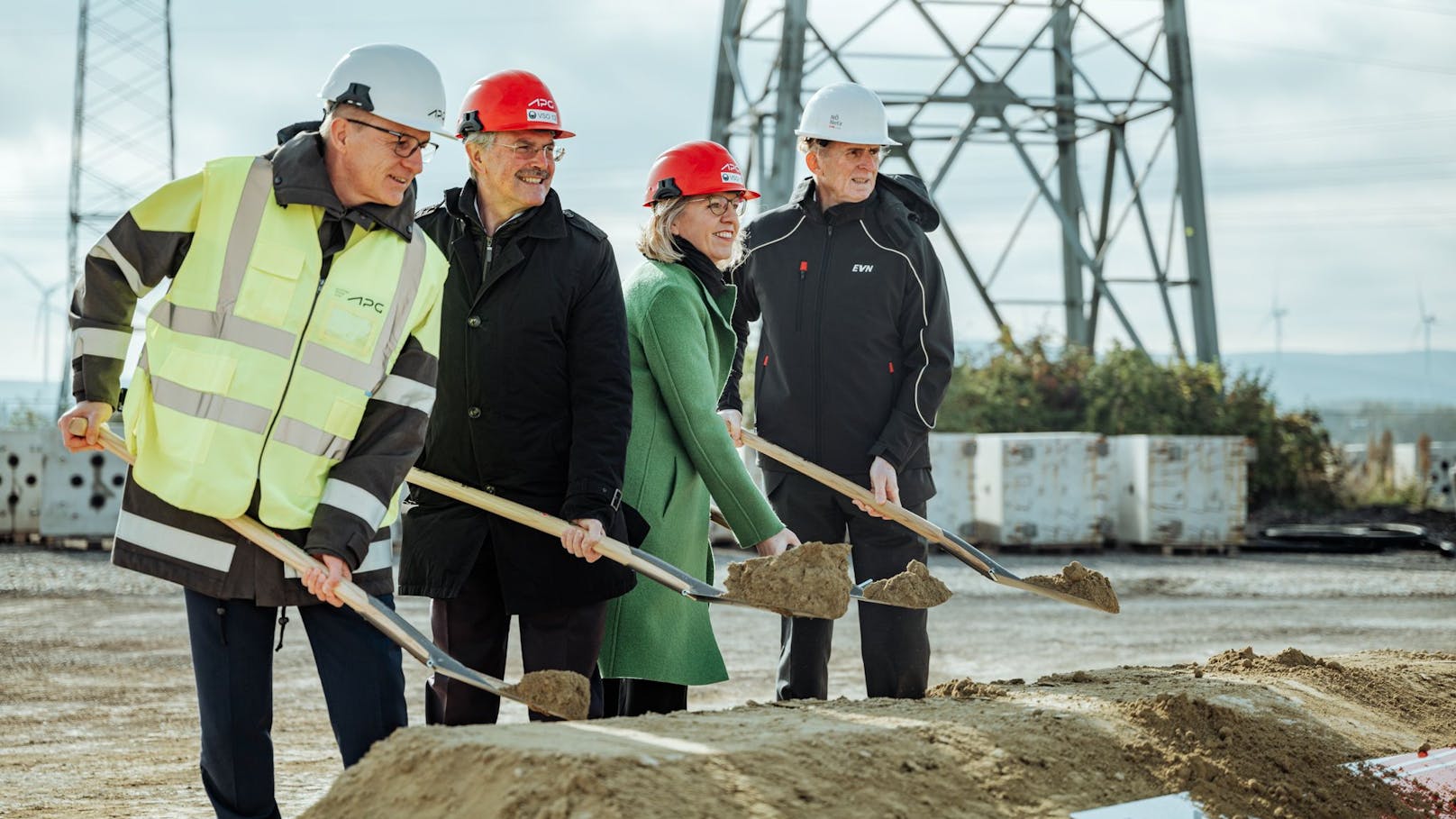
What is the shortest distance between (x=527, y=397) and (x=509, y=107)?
780mm

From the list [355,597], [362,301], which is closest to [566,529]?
[355,597]

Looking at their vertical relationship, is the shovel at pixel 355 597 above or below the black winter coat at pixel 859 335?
below

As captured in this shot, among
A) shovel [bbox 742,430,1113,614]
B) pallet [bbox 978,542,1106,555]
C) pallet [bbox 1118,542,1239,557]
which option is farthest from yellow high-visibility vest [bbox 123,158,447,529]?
pallet [bbox 1118,542,1239,557]

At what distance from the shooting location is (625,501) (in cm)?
465

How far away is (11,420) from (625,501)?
2631 cm

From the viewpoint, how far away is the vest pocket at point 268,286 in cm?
366

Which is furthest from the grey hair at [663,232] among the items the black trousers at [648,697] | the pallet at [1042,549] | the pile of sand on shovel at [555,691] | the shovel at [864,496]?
the pallet at [1042,549]

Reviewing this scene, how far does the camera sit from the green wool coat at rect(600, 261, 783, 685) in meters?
4.60

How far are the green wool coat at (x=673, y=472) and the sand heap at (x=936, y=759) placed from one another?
0.52 metres

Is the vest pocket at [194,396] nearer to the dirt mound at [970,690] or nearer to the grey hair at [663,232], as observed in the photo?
the grey hair at [663,232]

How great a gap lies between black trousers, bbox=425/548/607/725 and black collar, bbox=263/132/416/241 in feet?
3.33

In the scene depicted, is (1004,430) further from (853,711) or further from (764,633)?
(853,711)

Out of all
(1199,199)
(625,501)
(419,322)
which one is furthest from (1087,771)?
(1199,199)

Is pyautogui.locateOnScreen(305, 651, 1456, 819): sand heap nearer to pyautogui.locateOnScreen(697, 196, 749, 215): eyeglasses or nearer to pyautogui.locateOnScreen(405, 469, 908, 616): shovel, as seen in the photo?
pyautogui.locateOnScreen(405, 469, 908, 616): shovel
